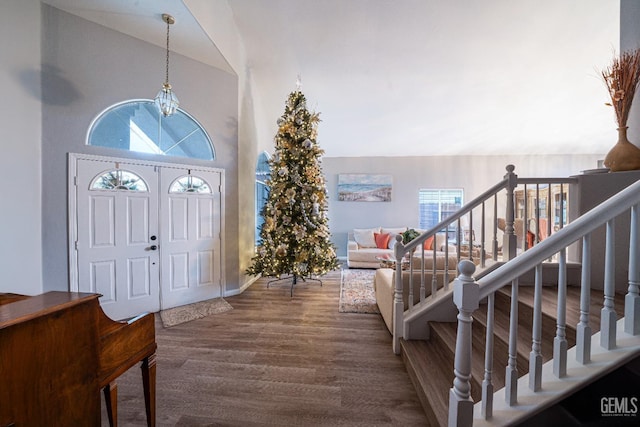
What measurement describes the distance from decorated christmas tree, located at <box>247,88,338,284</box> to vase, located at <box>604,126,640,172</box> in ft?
10.5

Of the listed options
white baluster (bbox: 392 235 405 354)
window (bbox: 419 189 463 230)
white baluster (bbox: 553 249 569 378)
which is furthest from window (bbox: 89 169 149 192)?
window (bbox: 419 189 463 230)

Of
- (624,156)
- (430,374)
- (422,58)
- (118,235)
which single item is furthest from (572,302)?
(118,235)

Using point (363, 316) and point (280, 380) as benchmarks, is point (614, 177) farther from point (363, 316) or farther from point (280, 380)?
point (280, 380)

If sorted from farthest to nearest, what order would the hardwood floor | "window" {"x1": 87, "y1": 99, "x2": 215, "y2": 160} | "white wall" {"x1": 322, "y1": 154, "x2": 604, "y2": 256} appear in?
"white wall" {"x1": 322, "y1": 154, "x2": 604, "y2": 256} → "window" {"x1": 87, "y1": 99, "x2": 215, "y2": 160} → the hardwood floor

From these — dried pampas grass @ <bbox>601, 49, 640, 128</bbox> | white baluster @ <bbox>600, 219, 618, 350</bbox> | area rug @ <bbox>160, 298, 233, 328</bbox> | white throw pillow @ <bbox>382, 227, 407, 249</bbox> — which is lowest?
area rug @ <bbox>160, 298, 233, 328</bbox>

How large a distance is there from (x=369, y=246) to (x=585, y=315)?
5.38m

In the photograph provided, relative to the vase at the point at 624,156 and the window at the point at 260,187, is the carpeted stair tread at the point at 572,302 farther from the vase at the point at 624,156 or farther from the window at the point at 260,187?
the window at the point at 260,187

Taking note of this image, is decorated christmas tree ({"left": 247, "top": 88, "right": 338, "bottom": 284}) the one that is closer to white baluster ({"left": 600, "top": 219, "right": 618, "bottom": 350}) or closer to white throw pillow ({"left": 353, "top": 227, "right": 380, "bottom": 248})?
white throw pillow ({"left": 353, "top": 227, "right": 380, "bottom": 248})

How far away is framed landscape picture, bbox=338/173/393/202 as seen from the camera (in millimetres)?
7188

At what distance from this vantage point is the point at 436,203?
717cm

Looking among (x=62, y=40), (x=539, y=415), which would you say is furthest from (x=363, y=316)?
(x=62, y=40)

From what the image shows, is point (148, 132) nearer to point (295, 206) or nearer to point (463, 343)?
point (295, 206)

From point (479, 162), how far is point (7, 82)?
881 centimetres

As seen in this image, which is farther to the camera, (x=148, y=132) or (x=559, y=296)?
(x=148, y=132)
